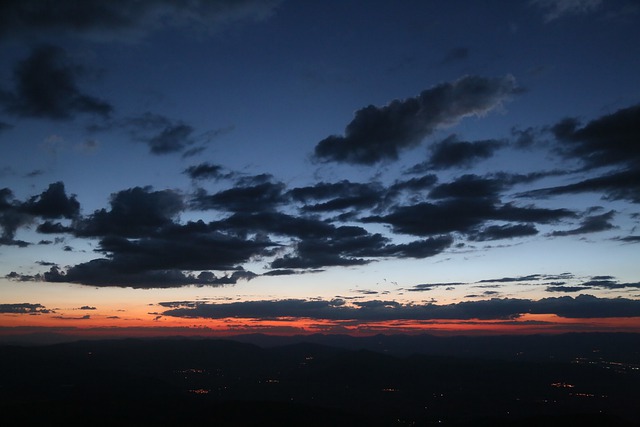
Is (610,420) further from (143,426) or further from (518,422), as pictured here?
(143,426)

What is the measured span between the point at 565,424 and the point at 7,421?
759ft

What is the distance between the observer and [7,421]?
191m

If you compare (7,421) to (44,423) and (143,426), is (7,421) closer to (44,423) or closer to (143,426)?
(44,423)

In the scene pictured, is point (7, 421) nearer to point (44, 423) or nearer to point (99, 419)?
point (44, 423)

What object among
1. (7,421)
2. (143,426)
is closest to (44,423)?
(7,421)

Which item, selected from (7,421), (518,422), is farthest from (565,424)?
(7,421)

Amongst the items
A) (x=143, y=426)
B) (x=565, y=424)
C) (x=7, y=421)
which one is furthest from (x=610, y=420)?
(x=7, y=421)

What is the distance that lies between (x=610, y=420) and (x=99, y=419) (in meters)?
214

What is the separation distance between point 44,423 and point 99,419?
66.9 ft

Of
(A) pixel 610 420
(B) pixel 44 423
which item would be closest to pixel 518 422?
(A) pixel 610 420

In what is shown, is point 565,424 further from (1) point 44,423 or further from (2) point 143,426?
(1) point 44,423

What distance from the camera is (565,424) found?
187 metres

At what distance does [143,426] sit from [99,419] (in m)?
19.3

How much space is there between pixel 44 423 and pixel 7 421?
1911 cm
